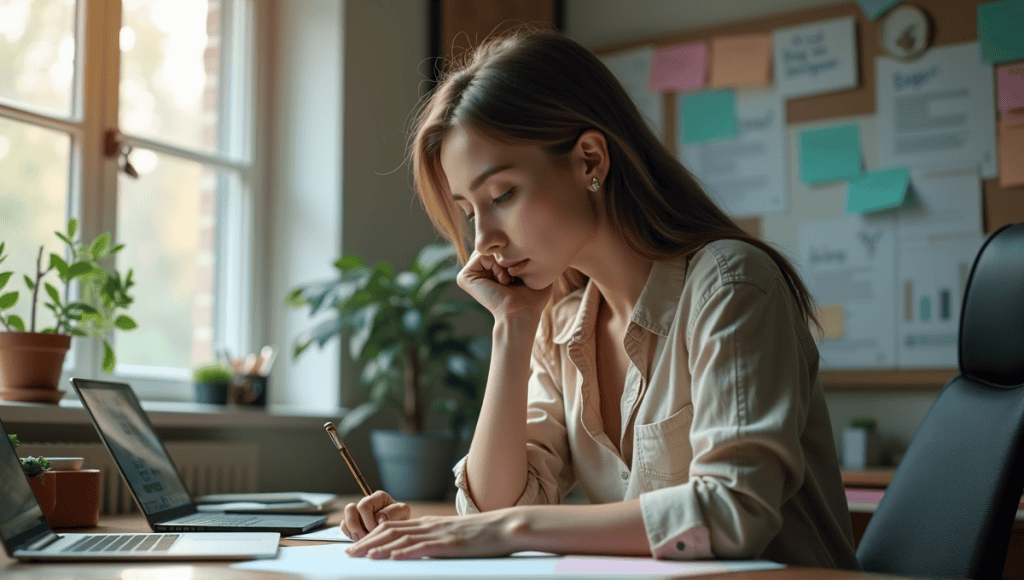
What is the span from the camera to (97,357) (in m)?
1.94

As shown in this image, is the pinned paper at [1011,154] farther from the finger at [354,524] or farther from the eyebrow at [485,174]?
the finger at [354,524]

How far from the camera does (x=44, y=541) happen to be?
947mm

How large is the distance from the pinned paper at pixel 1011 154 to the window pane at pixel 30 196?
7.09 ft

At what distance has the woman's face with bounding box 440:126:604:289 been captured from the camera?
3.65 feet

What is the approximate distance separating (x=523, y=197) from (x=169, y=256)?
1.38 metres

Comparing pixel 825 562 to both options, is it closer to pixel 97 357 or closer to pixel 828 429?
pixel 828 429

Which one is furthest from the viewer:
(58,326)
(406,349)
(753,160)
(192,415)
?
(753,160)

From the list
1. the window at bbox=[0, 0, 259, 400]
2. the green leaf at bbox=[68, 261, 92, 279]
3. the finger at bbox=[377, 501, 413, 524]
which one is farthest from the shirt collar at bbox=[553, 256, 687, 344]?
the window at bbox=[0, 0, 259, 400]

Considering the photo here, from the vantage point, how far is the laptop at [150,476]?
3.93 feet

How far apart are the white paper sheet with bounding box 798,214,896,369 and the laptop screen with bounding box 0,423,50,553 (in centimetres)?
191

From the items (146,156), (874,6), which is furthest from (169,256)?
(874,6)

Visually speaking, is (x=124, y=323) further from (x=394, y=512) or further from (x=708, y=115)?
(x=708, y=115)

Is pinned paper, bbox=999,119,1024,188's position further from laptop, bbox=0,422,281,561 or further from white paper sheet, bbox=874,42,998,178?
laptop, bbox=0,422,281,561

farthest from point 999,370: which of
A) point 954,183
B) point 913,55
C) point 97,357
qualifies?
point 97,357
